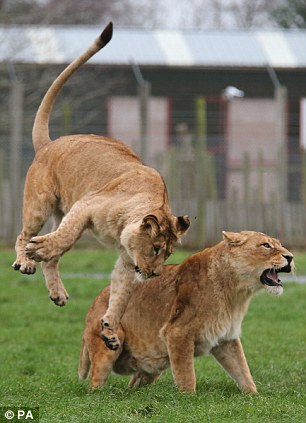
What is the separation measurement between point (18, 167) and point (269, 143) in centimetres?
441

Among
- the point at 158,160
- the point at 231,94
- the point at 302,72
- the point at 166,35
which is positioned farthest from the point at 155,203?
the point at 166,35

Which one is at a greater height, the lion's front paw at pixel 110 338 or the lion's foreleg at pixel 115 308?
the lion's foreleg at pixel 115 308

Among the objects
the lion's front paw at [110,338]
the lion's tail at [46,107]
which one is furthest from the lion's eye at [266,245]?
the lion's tail at [46,107]

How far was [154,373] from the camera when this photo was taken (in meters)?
9.41

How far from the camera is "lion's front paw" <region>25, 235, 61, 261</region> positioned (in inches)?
323

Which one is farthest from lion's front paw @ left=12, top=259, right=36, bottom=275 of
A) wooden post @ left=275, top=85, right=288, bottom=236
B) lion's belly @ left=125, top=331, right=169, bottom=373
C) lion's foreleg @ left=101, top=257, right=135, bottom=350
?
wooden post @ left=275, top=85, right=288, bottom=236

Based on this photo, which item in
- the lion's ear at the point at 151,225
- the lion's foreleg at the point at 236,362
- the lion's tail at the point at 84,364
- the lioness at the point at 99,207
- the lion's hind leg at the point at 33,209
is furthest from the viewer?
the lion's tail at the point at 84,364

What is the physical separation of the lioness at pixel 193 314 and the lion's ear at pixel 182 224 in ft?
3.55

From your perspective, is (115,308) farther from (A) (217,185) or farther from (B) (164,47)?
(B) (164,47)

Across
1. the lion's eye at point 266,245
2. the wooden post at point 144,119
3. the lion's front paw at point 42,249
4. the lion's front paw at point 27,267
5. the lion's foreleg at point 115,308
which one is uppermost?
the lion's front paw at point 42,249

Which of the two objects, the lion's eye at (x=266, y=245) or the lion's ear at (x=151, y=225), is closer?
the lion's ear at (x=151, y=225)

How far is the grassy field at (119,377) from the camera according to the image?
7922 millimetres

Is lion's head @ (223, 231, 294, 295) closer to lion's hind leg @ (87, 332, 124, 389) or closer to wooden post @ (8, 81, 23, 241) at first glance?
lion's hind leg @ (87, 332, 124, 389)

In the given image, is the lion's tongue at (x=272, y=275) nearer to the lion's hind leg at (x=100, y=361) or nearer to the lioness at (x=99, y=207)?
the lioness at (x=99, y=207)
